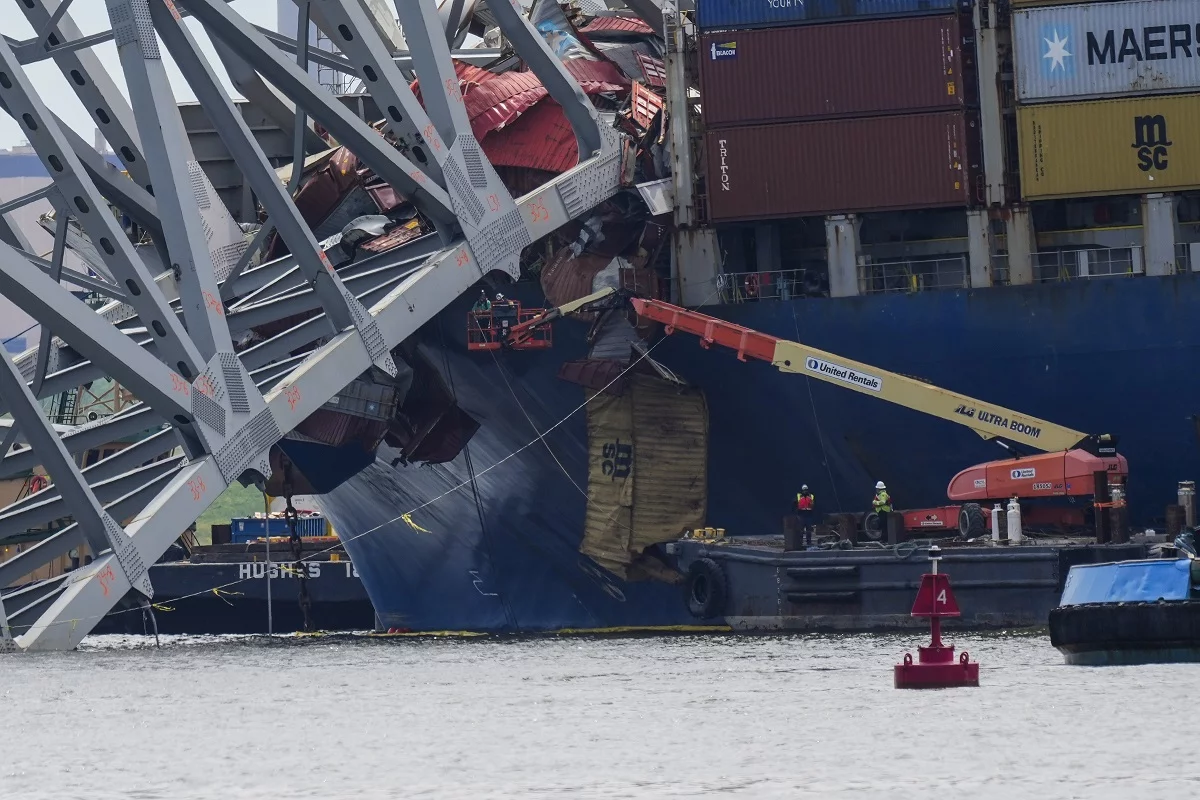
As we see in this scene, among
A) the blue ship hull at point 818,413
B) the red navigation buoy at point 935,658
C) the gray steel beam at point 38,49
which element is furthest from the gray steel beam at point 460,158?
the red navigation buoy at point 935,658

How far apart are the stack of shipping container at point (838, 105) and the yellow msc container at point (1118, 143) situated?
1.77 m

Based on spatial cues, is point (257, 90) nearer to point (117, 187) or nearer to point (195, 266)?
point (117, 187)

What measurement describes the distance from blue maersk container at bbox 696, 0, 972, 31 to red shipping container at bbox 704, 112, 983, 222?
91.9 inches

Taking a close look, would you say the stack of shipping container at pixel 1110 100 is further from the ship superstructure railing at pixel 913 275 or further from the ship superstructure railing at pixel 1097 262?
the ship superstructure railing at pixel 913 275

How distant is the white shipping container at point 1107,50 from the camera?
151 ft

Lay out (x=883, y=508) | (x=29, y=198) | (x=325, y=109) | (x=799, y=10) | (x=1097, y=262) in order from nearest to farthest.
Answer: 1. (x=325, y=109)
2. (x=29, y=198)
3. (x=883, y=508)
4. (x=799, y=10)
5. (x=1097, y=262)

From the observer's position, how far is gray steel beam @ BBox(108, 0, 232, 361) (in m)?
36.4

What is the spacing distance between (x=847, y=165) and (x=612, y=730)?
25.7 metres

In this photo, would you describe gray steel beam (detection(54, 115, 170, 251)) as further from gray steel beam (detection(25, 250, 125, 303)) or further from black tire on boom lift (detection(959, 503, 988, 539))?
black tire on boom lift (detection(959, 503, 988, 539))

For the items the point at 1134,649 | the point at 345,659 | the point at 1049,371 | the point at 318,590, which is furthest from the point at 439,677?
the point at 318,590

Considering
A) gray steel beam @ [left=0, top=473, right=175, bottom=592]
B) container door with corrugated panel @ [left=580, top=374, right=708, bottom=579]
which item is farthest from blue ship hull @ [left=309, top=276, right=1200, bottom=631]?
gray steel beam @ [left=0, top=473, right=175, bottom=592]

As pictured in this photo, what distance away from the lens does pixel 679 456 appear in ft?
156

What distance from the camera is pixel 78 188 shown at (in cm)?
3550

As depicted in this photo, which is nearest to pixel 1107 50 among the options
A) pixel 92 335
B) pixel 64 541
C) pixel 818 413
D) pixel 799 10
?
pixel 799 10
